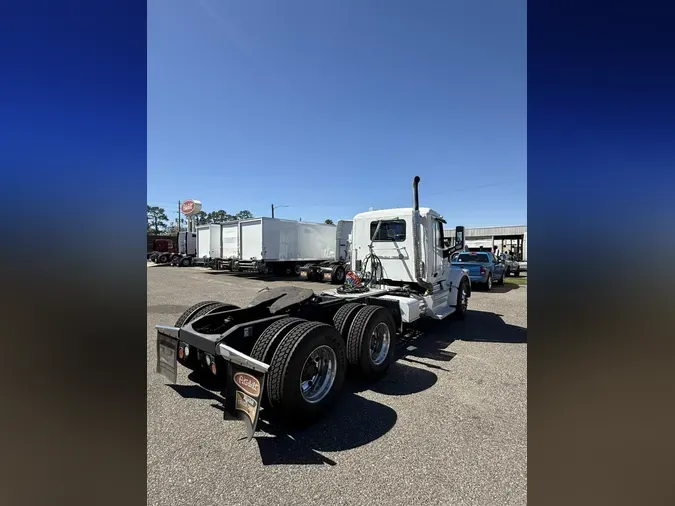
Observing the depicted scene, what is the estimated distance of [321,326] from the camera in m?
3.25

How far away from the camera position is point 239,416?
276 centimetres

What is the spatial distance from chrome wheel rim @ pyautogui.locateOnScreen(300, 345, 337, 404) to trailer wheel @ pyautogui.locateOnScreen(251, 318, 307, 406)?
0.33 meters

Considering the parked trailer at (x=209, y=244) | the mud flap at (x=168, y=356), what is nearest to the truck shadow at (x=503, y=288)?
the mud flap at (x=168, y=356)

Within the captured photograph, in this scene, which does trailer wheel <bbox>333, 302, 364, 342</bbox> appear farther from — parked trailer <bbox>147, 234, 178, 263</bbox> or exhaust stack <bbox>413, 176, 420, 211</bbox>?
parked trailer <bbox>147, 234, 178, 263</bbox>

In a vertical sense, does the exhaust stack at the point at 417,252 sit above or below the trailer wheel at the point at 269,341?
above

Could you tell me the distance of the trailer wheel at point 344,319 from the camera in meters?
4.16

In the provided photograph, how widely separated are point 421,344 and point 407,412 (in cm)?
260

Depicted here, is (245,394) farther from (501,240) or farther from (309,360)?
(501,240)

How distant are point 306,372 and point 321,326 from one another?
461mm

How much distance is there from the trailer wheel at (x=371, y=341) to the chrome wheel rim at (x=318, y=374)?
653 millimetres

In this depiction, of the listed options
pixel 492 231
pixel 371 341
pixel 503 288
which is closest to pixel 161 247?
pixel 503 288

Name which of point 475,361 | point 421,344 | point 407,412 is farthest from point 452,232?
point 407,412

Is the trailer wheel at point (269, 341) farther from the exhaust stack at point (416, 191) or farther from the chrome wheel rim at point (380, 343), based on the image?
the exhaust stack at point (416, 191)
